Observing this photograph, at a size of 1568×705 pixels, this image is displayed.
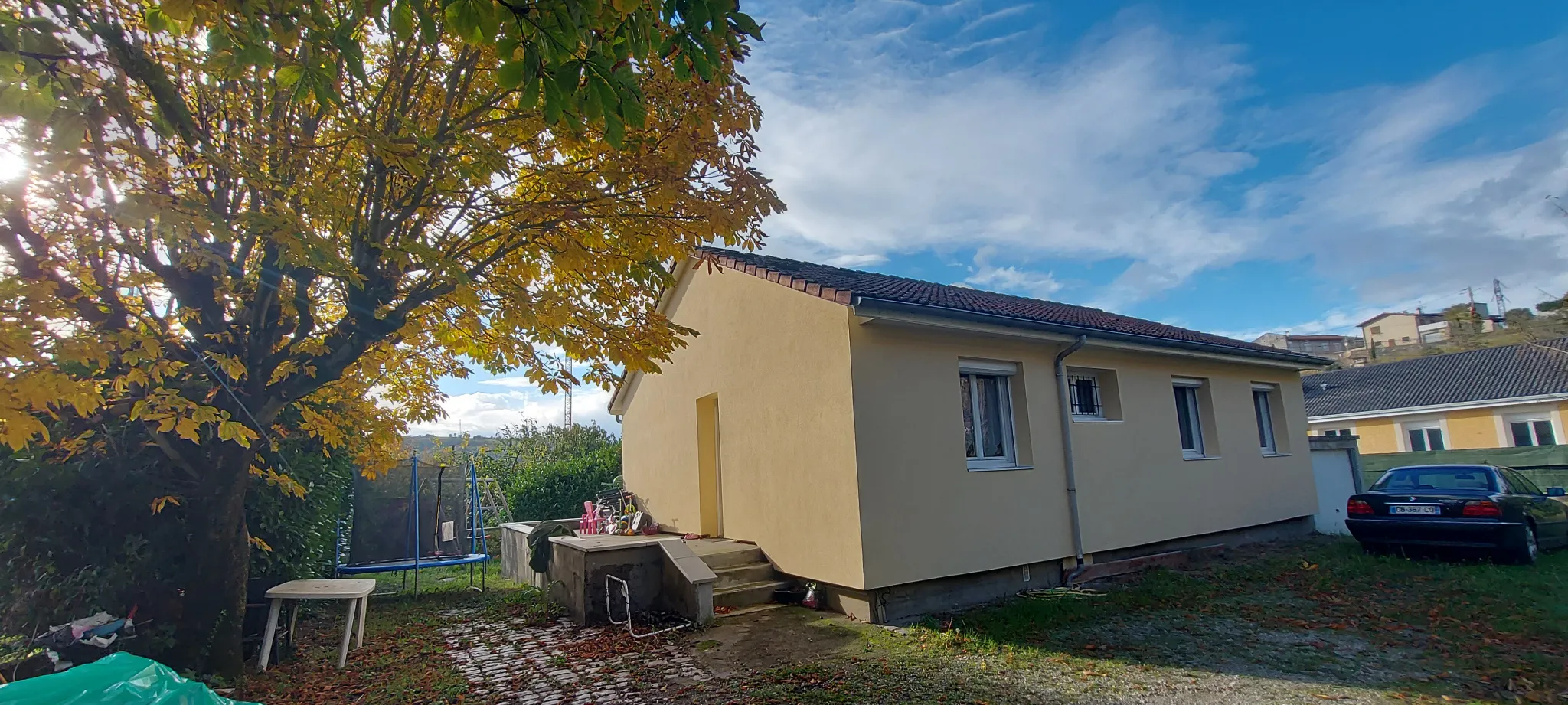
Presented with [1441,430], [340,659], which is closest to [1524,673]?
[340,659]

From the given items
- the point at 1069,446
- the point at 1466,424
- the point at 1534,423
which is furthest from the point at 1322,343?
the point at 1069,446

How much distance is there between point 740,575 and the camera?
8.53 meters

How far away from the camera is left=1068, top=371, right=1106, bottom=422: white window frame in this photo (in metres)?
9.40

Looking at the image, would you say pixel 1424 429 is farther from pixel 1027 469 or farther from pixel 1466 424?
pixel 1027 469

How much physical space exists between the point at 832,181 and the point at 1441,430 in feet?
96.4

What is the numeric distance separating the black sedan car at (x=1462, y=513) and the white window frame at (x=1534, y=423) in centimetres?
1756

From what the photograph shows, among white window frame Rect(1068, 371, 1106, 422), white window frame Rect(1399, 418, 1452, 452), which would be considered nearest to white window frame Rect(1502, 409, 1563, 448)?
white window frame Rect(1399, 418, 1452, 452)

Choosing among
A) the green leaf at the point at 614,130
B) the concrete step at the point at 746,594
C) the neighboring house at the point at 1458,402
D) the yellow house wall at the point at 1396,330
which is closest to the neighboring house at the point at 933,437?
the concrete step at the point at 746,594

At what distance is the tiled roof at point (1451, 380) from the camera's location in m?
23.9

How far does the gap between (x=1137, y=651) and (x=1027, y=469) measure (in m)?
2.64

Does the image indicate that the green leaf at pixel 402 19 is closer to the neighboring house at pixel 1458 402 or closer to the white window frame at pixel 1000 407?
the white window frame at pixel 1000 407

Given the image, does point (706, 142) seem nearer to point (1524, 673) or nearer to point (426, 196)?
point (426, 196)

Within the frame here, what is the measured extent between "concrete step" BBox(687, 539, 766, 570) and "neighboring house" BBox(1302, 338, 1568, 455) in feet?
83.8

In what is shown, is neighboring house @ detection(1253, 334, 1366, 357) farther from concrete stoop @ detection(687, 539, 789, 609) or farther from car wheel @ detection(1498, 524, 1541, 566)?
concrete stoop @ detection(687, 539, 789, 609)
